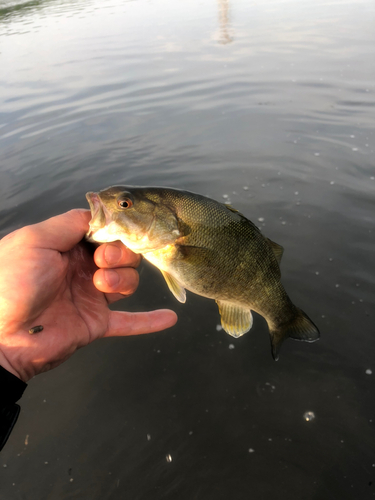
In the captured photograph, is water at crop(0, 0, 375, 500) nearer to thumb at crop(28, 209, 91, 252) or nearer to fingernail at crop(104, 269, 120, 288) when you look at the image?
fingernail at crop(104, 269, 120, 288)

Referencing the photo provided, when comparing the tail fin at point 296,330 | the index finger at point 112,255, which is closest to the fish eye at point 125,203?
the index finger at point 112,255

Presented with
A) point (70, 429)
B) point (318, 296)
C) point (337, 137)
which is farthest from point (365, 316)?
point (337, 137)

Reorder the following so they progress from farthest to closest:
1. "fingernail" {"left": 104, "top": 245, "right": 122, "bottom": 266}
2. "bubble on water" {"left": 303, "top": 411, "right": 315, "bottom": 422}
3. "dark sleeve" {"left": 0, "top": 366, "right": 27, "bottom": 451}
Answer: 1. "bubble on water" {"left": 303, "top": 411, "right": 315, "bottom": 422}
2. "fingernail" {"left": 104, "top": 245, "right": 122, "bottom": 266}
3. "dark sleeve" {"left": 0, "top": 366, "right": 27, "bottom": 451}

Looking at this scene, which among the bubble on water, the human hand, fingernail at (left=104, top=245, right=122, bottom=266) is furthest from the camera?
the bubble on water

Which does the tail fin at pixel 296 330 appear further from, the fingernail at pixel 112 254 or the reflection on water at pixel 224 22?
the reflection on water at pixel 224 22

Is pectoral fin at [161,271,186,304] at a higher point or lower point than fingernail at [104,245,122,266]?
lower

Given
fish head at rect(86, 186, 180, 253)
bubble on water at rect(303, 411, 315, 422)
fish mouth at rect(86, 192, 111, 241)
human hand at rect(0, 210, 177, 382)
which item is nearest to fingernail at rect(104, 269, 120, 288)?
human hand at rect(0, 210, 177, 382)

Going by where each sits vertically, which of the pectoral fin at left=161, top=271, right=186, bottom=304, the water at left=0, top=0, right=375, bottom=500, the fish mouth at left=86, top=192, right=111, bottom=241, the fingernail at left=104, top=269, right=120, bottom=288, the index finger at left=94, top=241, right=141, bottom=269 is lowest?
the water at left=0, top=0, right=375, bottom=500
